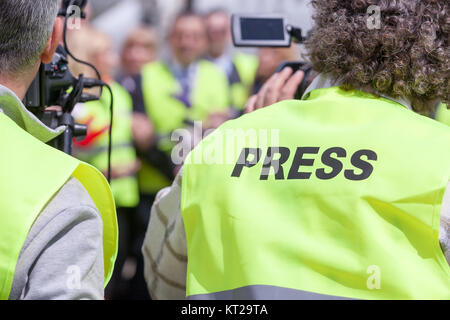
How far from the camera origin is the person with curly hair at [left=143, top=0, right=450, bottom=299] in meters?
1.30

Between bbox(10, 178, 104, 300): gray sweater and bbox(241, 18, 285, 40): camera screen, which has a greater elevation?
bbox(241, 18, 285, 40): camera screen

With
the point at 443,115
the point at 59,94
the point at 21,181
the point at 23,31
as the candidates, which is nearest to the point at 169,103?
the point at 443,115

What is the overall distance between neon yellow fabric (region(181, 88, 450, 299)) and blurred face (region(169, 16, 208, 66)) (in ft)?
10.1

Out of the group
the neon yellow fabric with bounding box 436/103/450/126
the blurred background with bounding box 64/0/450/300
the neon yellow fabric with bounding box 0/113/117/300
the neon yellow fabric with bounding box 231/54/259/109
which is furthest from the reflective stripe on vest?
the neon yellow fabric with bounding box 231/54/259/109

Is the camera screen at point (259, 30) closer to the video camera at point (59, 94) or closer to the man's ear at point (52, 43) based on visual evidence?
the video camera at point (59, 94)

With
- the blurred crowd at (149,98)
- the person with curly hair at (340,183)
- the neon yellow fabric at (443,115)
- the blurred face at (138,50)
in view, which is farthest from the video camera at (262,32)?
the blurred face at (138,50)

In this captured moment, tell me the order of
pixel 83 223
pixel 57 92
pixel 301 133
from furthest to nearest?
pixel 57 92 < pixel 301 133 < pixel 83 223

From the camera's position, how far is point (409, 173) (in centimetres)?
132

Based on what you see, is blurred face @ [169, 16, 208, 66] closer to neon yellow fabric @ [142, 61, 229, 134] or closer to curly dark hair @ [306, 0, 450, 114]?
neon yellow fabric @ [142, 61, 229, 134]

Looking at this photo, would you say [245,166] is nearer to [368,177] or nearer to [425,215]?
[368,177]

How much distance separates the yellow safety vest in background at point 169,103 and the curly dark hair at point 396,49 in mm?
2427

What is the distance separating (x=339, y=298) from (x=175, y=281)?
50 cm

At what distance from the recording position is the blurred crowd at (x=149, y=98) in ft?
12.5

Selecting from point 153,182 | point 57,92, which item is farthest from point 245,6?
point 57,92
